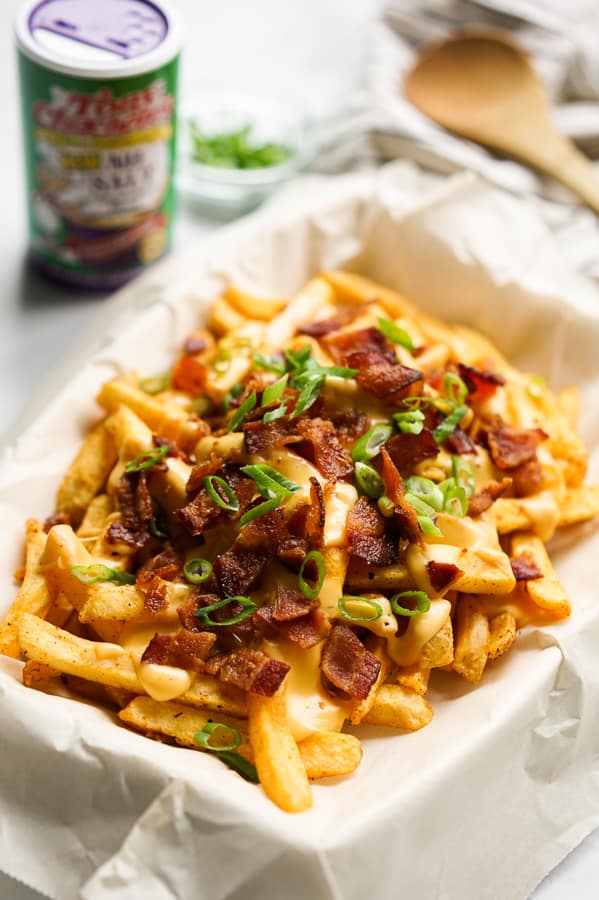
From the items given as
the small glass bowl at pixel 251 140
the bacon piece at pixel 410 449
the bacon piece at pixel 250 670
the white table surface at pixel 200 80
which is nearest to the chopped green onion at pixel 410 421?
the bacon piece at pixel 410 449

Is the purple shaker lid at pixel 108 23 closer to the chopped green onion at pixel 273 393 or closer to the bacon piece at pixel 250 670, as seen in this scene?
the chopped green onion at pixel 273 393

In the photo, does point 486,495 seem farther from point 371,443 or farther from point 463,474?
point 371,443

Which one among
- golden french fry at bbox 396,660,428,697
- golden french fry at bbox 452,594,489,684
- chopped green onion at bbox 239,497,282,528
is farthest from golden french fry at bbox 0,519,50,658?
golden french fry at bbox 452,594,489,684

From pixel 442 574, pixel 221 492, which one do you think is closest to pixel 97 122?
pixel 221 492

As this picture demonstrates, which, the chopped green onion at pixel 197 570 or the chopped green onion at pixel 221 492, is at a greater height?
the chopped green onion at pixel 221 492

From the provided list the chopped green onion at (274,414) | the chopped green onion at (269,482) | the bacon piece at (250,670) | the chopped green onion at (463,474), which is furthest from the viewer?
the chopped green onion at (463,474)

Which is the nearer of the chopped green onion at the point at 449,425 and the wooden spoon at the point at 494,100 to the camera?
the chopped green onion at the point at 449,425

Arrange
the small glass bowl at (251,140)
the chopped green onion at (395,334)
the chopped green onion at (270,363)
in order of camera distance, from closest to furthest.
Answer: the chopped green onion at (270,363), the chopped green onion at (395,334), the small glass bowl at (251,140)

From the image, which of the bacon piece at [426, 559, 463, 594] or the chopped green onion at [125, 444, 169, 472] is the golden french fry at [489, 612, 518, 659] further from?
the chopped green onion at [125, 444, 169, 472]
